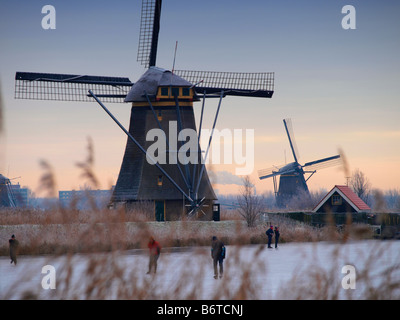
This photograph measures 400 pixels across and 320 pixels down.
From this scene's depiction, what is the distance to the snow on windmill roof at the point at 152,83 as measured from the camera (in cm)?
2911

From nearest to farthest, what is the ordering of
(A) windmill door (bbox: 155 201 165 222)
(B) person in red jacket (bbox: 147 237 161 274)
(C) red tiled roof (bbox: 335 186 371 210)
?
(B) person in red jacket (bbox: 147 237 161 274) < (A) windmill door (bbox: 155 201 165 222) < (C) red tiled roof (bbox: 335 186 371 210)

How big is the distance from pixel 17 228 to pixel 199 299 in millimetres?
21741

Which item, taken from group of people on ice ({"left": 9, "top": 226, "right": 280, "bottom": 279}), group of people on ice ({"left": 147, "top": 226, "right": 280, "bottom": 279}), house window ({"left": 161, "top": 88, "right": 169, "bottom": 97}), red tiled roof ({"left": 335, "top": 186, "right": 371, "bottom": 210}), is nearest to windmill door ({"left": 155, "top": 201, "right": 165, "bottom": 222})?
house window ({"left": 161, "top": 88, "right": 169, "bottom": 97})

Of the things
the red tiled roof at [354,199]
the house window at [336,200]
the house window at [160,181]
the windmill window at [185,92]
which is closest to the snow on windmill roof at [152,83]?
the windmill window at [185,92]

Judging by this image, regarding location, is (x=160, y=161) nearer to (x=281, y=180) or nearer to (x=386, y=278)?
(x=386, y=278)

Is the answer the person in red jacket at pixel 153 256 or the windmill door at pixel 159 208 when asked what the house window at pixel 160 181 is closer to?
the windmill door at pixel 159 208

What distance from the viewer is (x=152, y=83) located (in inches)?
1154

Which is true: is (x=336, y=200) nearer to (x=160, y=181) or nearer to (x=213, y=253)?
(x=160, y=181)

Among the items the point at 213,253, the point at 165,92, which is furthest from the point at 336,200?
the point at 213,253

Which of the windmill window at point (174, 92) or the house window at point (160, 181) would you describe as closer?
the windmill window at point (174, 92)

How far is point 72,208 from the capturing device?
15.4ft

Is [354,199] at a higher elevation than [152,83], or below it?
below

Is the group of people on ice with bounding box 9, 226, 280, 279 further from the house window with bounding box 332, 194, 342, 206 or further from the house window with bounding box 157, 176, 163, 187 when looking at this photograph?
the house window with bounding box 332, 194, 342, 206

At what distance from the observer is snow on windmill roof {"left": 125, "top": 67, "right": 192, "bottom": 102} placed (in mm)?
29109
